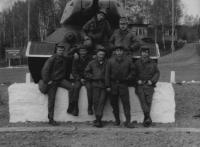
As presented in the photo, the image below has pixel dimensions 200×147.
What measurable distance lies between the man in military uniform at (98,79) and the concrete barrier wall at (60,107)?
0.46 metres

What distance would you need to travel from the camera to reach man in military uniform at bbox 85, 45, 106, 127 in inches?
299

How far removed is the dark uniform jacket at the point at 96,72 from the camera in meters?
7.61

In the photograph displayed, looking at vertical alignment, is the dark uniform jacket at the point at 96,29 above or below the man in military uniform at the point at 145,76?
above

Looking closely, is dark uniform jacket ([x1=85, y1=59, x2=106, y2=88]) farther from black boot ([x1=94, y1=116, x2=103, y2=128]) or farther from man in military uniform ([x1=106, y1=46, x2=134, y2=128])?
black boot ([x1=94, y1=116, x2=103, y2=128])

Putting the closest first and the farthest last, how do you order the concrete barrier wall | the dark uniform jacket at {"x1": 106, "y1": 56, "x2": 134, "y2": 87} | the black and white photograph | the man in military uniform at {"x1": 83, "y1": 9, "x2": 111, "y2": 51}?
the black and white photograph < the dark uniform jacket at {"x1": 106, "y1": 56, "x2": 134, "y2": 87} < the concrete barrier wall < the man in military uniform at {"x1": 83, "y1": 9, "x2": 111, "y2": 51}

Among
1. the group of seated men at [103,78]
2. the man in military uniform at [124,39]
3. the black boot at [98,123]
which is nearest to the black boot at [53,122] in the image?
the group of seated men at [103,78]

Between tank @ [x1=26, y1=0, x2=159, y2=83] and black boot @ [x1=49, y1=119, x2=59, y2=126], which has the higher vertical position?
tank @ [x1=26, y1=0, x2=159, y2=83]

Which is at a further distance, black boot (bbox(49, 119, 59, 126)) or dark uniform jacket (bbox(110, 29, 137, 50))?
dark uniform jacket (bbox(110, 29, 137, 50))

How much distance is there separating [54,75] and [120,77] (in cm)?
131

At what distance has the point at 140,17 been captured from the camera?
56625mm

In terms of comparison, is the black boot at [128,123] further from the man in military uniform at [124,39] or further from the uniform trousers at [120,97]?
the man in military uniform at [124,39]

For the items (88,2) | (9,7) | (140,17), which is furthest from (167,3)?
(88,2)

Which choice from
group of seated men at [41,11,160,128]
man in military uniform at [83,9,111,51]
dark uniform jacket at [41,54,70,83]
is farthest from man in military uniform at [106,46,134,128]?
man in military uniform at [83,9,111,51]

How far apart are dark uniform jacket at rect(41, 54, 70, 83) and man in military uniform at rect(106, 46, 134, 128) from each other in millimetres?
940
